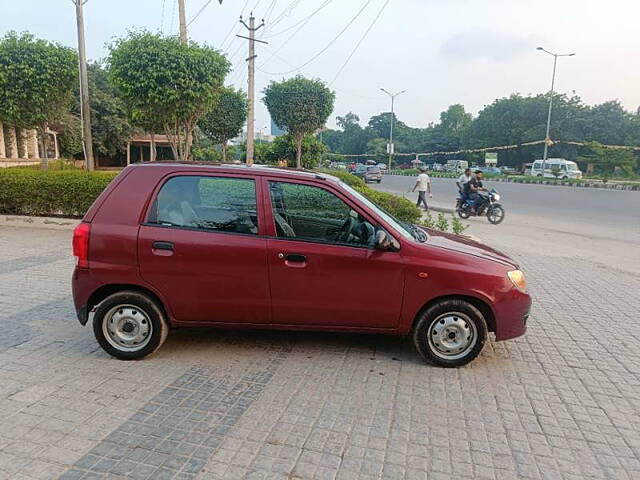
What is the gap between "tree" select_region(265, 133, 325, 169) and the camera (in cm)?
2855

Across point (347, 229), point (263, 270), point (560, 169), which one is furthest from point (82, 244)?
point (560, 169)

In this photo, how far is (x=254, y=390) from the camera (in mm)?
3531

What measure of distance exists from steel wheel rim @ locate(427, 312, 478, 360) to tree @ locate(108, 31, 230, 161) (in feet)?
34.6

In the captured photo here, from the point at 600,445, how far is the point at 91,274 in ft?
13.0

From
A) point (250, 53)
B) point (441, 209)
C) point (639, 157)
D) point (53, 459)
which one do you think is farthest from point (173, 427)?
point (639, 157)

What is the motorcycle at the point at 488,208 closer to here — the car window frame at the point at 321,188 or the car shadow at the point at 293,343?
the car shadow at the point at 293,343

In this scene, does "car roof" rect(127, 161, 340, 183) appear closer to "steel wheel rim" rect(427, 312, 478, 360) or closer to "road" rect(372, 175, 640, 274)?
"steel wheel rim" rect(427, 312, 478, 360)

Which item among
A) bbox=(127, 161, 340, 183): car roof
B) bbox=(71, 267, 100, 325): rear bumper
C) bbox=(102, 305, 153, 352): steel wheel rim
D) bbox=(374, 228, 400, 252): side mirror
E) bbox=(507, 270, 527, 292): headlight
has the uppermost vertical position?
bbox=(127, 161, 340, 183): car roof

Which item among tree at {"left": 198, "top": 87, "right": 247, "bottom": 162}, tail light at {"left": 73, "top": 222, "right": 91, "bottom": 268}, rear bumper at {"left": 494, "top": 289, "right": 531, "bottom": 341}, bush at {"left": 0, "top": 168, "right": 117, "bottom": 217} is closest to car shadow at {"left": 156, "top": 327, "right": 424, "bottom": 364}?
rear bumper at {"left": 494, "top": 289, "right": 531, "bottom": 341}

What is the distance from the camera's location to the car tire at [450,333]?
12.7 ft

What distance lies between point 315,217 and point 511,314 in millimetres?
1868

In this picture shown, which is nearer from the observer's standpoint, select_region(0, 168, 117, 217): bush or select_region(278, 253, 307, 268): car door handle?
select_region(278, 253, 307, 268): car door handle

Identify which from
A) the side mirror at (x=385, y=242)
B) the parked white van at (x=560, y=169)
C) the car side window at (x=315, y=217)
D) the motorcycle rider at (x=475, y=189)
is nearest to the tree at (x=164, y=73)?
the motorcycle rider at (x=475, y=189)

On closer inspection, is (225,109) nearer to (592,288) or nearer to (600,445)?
(592,288)
